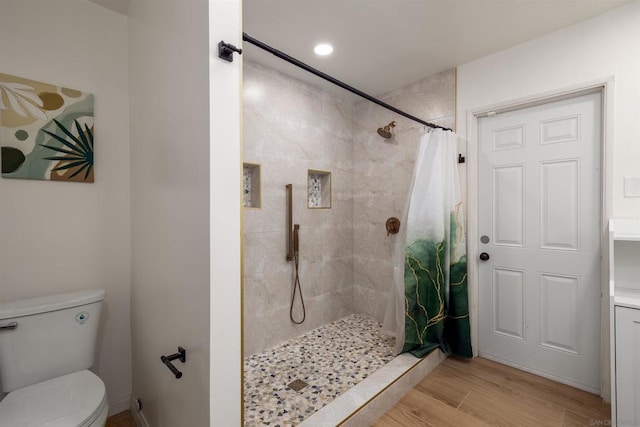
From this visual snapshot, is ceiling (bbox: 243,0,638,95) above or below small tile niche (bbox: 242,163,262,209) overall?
above

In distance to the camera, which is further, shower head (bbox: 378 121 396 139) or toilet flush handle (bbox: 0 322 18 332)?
shower head (bbox: 378 121 396 139)

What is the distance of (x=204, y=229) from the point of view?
98 centimetres

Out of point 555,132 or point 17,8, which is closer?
point 17,8

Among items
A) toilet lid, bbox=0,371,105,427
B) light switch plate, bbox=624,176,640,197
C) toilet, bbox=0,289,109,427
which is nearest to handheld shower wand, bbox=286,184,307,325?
toilet, bbox=0,289,109,427

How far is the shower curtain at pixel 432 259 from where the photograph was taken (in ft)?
7.14

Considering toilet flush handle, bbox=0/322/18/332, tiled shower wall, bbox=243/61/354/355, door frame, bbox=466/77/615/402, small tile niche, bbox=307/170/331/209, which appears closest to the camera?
toilet flush handle, bbox=0/322/18/332

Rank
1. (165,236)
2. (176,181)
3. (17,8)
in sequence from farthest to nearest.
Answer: (17,8)
(165,236)
(176,181)

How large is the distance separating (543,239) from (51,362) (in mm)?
3210

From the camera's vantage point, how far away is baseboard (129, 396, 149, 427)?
64.2 inches

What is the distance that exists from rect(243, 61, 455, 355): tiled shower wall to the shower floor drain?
55 centimetres

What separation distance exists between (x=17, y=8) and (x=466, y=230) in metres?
3.26

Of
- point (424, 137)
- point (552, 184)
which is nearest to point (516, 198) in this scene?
point (552, 184)

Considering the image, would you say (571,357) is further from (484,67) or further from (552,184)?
(484,67)

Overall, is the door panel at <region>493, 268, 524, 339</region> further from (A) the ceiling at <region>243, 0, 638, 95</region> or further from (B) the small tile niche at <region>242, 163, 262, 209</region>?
(B) the small tile niche at <region>242, 163, 262, 209</region>
